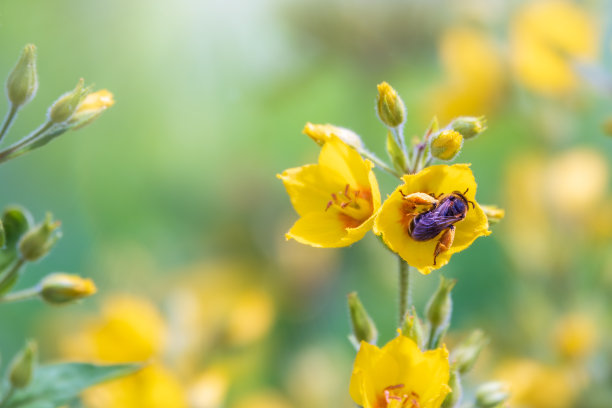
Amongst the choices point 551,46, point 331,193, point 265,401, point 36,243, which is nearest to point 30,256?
point 36,243

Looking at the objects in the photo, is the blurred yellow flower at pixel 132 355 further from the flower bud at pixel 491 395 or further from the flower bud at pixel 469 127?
the flower bud at pixel 469 127

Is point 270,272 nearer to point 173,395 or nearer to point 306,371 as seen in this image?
point 306,371

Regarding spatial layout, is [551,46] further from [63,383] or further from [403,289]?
[63,383]

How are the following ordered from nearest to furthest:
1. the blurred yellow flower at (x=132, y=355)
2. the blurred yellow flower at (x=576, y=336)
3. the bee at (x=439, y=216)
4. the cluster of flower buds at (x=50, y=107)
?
the bee at (x=439, y=216), the cluster of flower buds at (x=50, y=107), the blurred yellow flower at (x=132, y=355), the blurred yellow flower at (x=576, y=336)

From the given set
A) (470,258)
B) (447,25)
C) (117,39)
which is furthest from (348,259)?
(117,39)

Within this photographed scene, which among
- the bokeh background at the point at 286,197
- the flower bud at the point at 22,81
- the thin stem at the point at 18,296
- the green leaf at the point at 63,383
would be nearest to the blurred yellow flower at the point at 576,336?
the bokeh background at the point at 286,197

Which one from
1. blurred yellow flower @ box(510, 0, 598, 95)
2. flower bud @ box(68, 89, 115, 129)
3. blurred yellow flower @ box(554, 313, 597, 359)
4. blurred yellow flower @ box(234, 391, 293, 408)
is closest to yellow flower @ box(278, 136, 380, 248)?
flower bud @ box(68, 89, 115, 129)
